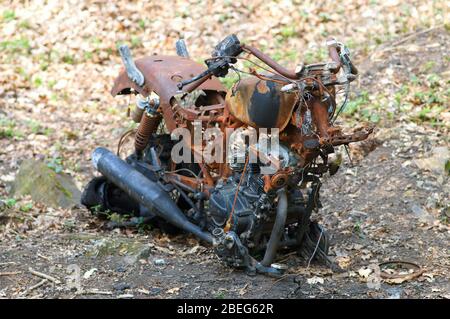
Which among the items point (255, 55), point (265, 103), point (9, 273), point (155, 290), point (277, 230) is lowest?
point (155, 290)

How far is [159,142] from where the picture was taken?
24.8ft

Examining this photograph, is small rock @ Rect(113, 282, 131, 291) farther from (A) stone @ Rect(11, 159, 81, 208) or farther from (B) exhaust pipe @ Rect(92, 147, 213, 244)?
(A) stone @ Rect(11, 159, 81, 208)

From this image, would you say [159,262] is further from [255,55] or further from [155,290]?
[255,55]

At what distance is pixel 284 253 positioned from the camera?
6492 mm

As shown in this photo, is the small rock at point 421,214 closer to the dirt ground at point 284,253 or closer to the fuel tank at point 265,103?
the dirt ground at point 284,253

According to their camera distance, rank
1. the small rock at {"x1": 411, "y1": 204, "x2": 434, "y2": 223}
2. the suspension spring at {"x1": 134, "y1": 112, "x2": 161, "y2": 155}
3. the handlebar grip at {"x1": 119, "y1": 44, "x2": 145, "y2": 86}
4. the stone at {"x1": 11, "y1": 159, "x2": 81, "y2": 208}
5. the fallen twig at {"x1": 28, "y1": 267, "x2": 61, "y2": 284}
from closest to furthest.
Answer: the fallen twig at {"x1": 28, "y1": 267, "x2": 61, "y2": 284}
the small rock at {"x1": 411, "y1": 204, "x2": 434, "y2": 223}
the suspension spring at {"x1": 134, "y1": 112, "x2": 161, "y2": 155}
the handlebar grip at {"x1": 119, "y1": 44, "x2": 145, "y2": 86}
the stone at {"x1": 11, "y1": 159, "x2": 81, "y2": 208}

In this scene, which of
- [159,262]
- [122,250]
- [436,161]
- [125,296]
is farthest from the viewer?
[436,161]

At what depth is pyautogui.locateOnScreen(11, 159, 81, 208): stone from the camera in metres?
8.32

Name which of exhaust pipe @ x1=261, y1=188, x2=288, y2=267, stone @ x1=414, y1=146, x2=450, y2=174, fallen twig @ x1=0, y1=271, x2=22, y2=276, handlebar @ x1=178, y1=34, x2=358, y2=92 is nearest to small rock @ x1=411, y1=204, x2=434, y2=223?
stone @ x1=414, y1=146, x2=450, y2=174

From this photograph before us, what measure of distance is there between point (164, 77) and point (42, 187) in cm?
224

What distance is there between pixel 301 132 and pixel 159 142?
2.35 meters

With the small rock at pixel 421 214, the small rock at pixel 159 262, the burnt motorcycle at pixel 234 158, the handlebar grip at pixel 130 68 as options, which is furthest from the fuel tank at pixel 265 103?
the small rock at pixel 421 214

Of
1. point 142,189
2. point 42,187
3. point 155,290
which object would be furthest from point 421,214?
point 42,187

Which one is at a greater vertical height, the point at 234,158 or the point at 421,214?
the point at 234,158
